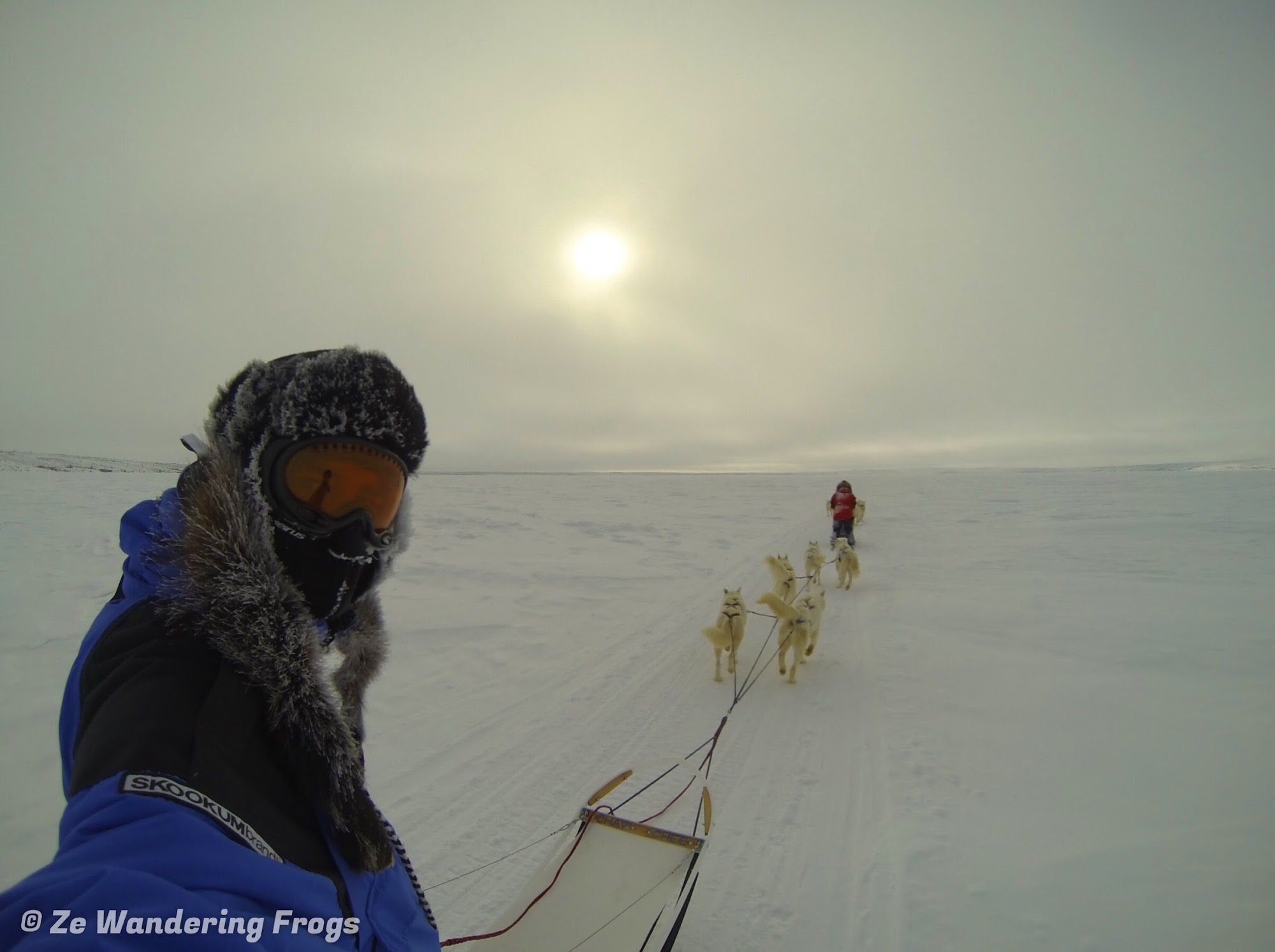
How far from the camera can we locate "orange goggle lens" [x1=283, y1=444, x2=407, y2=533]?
1.35m

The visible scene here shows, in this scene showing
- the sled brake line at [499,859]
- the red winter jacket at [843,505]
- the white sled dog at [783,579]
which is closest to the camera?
the sled brake line at [499,859]

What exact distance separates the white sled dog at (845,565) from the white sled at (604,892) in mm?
7313

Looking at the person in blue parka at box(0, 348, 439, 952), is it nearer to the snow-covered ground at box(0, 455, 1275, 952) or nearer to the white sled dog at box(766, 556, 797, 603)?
the snow-covered ground at box(0, 455, 1275, 952)

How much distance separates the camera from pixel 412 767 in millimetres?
3871

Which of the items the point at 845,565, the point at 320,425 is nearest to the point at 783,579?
the point at 845,565

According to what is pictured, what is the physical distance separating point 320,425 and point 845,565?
9381mm

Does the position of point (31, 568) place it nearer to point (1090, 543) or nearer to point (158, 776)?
point (158, 776)

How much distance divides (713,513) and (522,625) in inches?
595

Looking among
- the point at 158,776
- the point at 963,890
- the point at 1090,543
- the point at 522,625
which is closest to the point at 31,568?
the point at 522,625

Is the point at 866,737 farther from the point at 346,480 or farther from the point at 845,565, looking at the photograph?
the point at 845,565

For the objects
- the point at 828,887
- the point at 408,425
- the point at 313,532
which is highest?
the point at 408,425

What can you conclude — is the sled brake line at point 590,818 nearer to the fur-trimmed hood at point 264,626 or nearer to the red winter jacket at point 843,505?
the fur-trimmed hood at point 264,626

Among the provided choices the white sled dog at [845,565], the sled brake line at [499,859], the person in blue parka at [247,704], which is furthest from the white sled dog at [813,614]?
the person in blue parka at [247,704]

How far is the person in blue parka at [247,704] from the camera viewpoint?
81 cm
